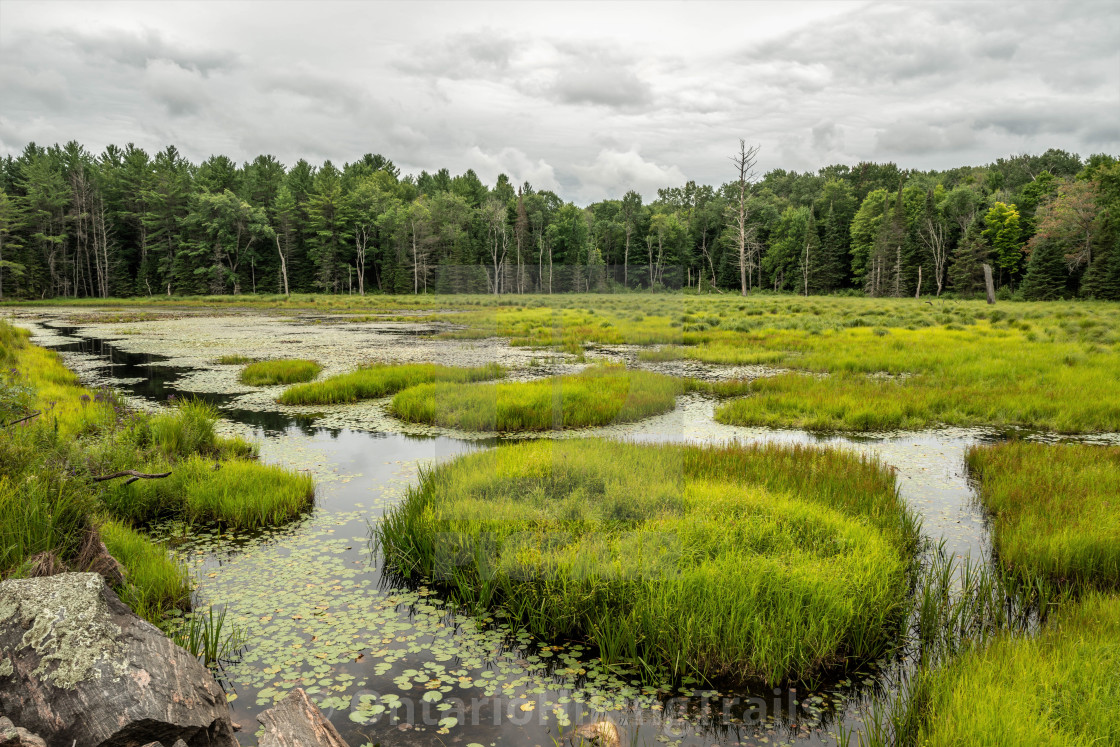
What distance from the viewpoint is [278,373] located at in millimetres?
16375

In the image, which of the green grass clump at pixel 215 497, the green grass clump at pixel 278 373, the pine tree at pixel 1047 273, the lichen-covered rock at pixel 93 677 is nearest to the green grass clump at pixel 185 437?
the green grass clump at pixel 215 497

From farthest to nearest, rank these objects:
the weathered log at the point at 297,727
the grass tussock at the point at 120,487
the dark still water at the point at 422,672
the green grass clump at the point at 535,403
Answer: the green grass clump at the point at 535,403 → the grass tussock at the point at 120,487 → the dark still water at the point at 422,672 → the weathered log at the point at 297,727

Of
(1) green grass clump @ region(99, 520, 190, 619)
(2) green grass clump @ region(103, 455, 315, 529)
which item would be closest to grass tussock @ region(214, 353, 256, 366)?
(2) green grass clump @ region(103, 455, 315, 529)

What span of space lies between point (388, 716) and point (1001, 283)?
81.6 metres

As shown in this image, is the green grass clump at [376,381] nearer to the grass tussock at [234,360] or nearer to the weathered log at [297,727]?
the grass tussock at [234,360]

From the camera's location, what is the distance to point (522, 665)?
14.2ft

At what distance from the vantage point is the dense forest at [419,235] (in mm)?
65000

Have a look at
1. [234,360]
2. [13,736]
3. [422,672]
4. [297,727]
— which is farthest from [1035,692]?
[234,360]

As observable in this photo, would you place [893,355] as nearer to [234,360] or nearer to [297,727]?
[297,727]

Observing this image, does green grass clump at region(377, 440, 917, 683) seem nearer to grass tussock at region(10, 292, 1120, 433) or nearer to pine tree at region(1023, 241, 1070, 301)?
grass tussock at region(10, 292, 1120, 433)

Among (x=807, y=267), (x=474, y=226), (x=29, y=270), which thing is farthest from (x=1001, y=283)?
(x=29, y=270)

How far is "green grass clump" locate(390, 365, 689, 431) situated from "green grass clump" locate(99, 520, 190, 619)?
6.36 metres

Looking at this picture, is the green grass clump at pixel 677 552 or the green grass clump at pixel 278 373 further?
the green grass clump at pixel 278 373

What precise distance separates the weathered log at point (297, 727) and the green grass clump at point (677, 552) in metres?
1.90
